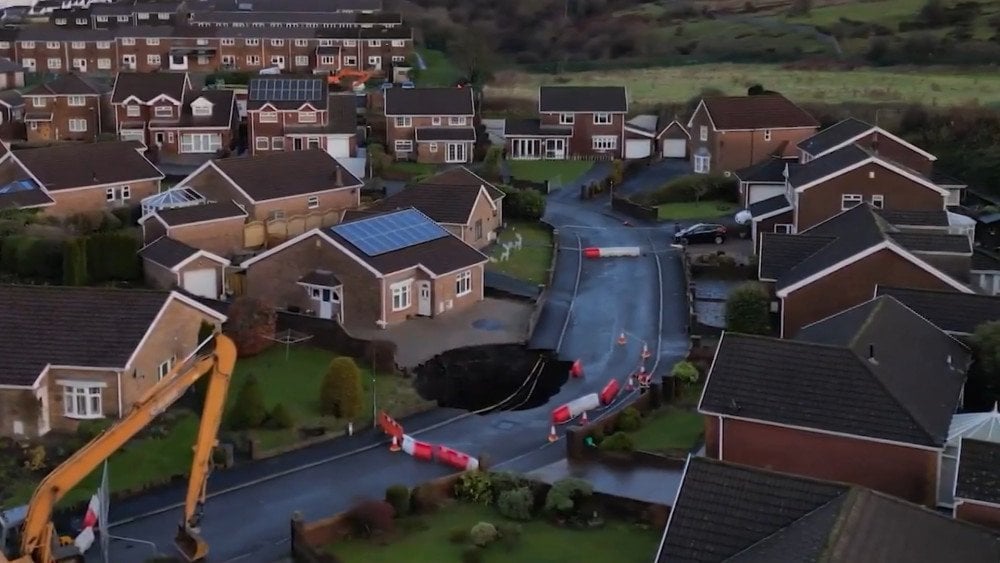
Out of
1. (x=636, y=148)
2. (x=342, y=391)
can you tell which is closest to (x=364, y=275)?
(x=342, y=391)

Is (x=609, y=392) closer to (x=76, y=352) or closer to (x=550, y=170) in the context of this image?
(x=76, y=352)

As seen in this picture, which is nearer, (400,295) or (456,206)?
(400,295)

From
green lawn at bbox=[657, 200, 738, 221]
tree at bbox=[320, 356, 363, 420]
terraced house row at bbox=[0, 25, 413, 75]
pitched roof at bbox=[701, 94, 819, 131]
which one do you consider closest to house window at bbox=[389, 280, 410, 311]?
tree at bbox=[320, 356, 363, 420]

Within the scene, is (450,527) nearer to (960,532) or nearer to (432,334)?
(960,532)

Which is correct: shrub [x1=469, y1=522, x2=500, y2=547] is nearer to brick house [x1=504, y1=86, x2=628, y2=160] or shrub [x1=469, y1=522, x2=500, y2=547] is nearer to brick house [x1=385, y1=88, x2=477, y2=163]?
brick house [x1=385, y1=88, x2=477, y2=163]

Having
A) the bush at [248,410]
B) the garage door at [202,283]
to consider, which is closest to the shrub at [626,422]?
the bush at [248,410]

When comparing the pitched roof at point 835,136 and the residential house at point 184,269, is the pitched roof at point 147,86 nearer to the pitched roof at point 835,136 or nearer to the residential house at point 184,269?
the residential house at point 184,269
